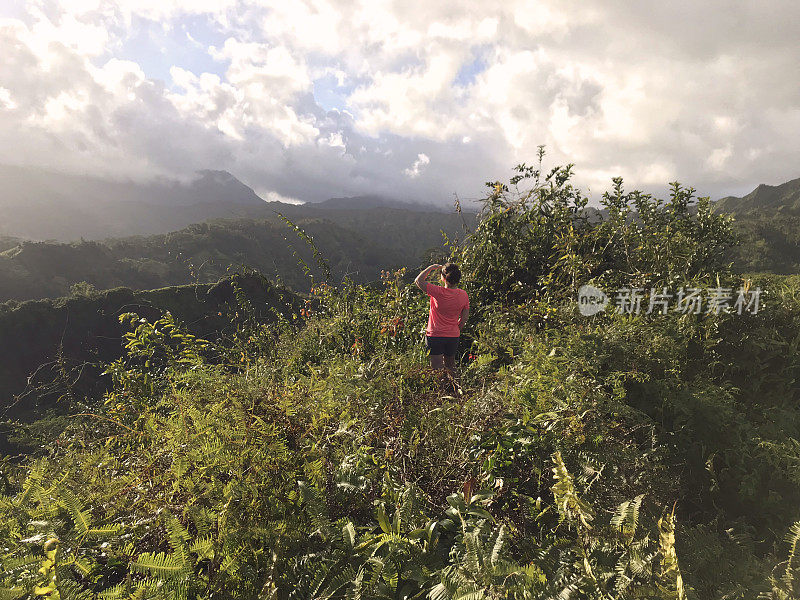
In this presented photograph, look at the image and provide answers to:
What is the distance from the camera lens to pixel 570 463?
2.29 m

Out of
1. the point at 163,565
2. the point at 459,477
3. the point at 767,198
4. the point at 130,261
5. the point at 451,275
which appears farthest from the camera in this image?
the point at 767,198

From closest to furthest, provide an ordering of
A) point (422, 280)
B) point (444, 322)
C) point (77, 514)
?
point (77, 514) → point (444, 322) → point (422, 280)

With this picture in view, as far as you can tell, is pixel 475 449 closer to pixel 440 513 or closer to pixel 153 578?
pixel 440 513

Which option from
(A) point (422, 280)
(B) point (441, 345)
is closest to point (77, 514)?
(B) point (441, 345)

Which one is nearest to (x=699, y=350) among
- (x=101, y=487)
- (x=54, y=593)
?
(x=54, y=593)

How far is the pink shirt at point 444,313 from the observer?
196 inches

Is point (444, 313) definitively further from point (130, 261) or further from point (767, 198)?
point (767, 198)

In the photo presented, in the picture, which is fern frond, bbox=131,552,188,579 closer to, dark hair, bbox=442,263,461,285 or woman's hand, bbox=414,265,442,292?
woman's hand, bbox=414,265,442,292

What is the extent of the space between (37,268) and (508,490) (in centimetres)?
14467

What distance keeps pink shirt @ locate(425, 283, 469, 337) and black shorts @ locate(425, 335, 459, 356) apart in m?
0.06

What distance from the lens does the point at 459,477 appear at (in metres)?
2.33

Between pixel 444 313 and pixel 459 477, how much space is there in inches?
112

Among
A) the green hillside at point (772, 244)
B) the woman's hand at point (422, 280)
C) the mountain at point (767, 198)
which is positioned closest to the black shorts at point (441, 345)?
the woman's hand at point (422, 280)

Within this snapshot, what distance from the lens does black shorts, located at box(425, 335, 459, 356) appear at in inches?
196
